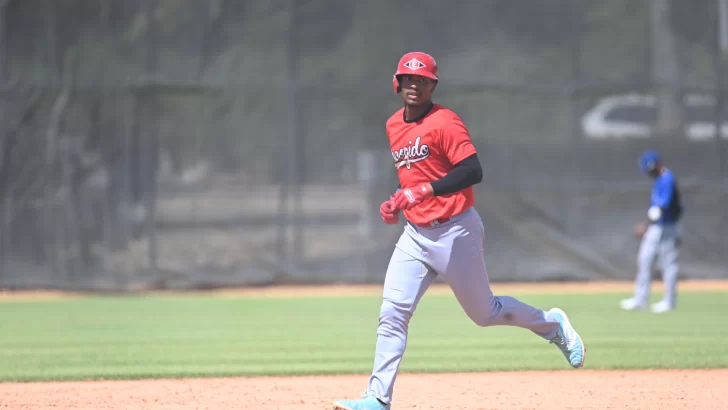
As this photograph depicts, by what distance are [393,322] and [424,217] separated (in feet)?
1.97

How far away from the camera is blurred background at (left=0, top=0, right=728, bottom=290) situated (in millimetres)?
14914

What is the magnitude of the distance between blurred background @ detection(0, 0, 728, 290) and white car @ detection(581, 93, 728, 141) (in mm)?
29

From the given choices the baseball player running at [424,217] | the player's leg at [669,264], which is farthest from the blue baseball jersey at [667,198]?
the baseball player running at [424,217]

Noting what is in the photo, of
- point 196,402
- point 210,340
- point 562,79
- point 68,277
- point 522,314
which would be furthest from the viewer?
point 562,79

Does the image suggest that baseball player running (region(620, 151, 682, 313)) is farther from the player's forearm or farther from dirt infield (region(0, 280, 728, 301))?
the player's forearm

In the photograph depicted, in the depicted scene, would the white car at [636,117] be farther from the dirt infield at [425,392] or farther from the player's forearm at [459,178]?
the player's forearm at [459,178]

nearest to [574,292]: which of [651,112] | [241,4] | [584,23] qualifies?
[651,112]

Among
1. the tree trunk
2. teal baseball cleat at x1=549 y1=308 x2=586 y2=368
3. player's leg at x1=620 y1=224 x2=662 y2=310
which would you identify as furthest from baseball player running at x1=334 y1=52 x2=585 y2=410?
the tree trunk

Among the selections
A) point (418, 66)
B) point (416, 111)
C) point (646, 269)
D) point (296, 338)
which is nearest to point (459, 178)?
point (416, 111)

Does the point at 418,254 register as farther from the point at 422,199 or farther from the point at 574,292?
the point at 574,292

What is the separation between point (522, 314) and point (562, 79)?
418 inches

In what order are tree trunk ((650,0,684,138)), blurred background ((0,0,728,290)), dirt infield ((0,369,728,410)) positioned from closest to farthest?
dirt infield ((0,369,728,410)) < blurred background ((0,0,728,290)) < tree trunk ((650,0,684,138))

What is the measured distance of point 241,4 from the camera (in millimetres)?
15484

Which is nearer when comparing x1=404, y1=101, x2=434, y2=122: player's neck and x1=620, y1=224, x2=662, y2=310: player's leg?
x1=404, y1=101, x2=434, y2=122: player's neck
